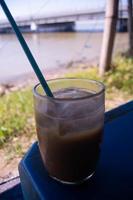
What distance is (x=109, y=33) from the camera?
11.7ft

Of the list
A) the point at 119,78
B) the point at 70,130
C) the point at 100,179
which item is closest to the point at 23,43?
the point at 70,130

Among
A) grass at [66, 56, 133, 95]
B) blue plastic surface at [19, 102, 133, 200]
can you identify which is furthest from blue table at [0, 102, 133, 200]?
grass at [66, 56, 133, 95]

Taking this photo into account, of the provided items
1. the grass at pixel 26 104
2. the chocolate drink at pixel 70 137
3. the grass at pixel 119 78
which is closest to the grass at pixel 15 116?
the grass at pixel 26 104

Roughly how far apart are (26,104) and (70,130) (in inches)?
107

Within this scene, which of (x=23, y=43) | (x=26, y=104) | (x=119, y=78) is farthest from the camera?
(x=119, y=78)

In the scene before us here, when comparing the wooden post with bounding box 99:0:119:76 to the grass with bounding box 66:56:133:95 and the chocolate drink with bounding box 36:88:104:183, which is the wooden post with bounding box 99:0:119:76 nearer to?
the grass with bounding box 66:56:133:95

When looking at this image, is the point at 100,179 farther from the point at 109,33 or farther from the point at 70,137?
the point at 109,33

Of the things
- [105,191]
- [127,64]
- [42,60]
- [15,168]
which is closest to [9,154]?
[15,168]

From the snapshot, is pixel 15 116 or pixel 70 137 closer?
pixel 70 137

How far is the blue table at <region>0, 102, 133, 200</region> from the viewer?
72cm

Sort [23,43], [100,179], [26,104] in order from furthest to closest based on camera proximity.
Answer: [26,104], [100,179], [23,43]

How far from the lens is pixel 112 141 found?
3.02 feet

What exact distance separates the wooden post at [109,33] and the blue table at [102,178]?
107 inches

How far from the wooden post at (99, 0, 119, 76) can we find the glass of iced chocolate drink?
288cm
